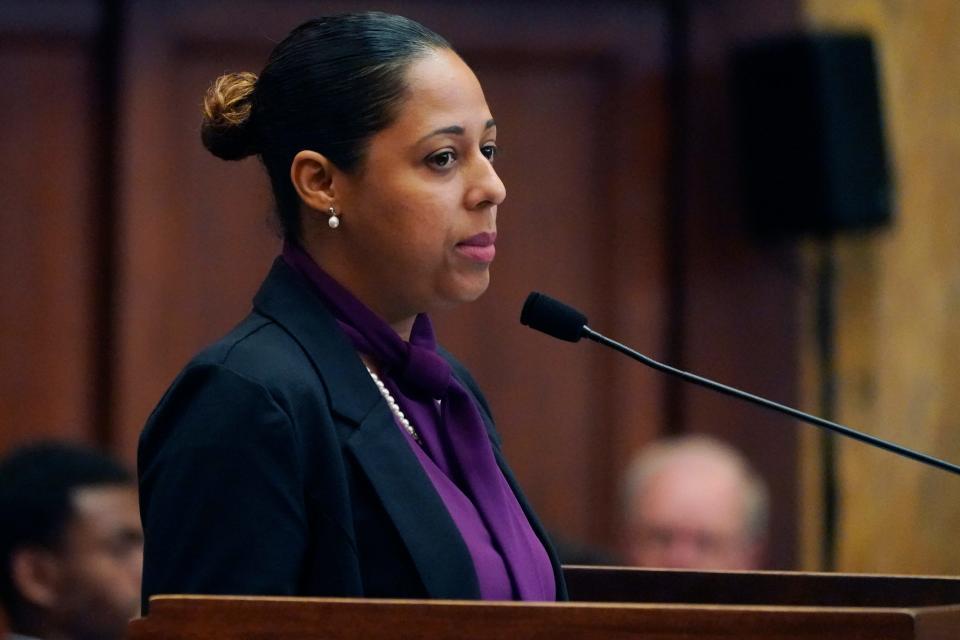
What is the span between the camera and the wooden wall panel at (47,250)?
11.7ft

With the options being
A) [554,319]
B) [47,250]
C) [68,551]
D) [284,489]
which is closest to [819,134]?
[47,250]

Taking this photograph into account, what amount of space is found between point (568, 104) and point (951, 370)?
97cm

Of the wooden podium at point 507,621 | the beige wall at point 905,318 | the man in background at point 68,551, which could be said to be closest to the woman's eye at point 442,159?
the wooden podium at point 507,621

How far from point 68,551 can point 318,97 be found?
153 cm

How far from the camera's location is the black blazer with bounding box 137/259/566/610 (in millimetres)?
1343

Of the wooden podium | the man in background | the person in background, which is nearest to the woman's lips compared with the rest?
the wooden podium

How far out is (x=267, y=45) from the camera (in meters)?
3.65

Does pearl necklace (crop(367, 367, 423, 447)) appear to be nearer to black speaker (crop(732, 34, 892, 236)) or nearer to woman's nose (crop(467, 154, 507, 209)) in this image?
woman's nose (crop(467, 154, 507, 209))

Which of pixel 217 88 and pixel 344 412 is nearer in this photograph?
pixel 344 412

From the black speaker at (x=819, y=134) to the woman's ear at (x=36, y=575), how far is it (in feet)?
5.35

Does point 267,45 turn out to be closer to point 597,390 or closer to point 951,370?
point 597,390

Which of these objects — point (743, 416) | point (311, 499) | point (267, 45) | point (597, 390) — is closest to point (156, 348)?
point (267, 45)

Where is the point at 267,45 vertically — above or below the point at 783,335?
above

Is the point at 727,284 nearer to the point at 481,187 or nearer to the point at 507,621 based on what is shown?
the point at 481,187
